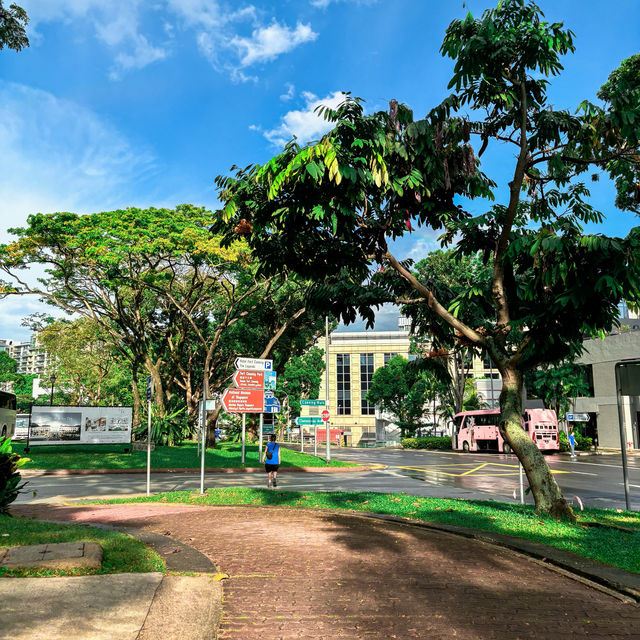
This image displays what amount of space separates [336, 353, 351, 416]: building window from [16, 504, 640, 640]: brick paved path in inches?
3329

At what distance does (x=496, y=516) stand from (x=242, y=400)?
7.98 meters

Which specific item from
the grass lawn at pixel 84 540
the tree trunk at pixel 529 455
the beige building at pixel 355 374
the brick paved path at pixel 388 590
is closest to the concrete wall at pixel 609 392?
the tree trunk at pixel 529 455

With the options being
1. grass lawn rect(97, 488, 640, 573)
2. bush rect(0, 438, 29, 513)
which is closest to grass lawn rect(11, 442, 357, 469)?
grass lawn rect(97, 488, 640, 573)

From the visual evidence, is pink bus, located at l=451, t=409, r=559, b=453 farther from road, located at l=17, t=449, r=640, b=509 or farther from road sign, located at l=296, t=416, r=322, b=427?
road sign, located at l=296, t=416, r=322, b=427

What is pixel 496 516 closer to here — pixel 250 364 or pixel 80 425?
pixel 250 364

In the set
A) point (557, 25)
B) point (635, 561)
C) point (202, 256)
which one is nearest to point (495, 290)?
point (557, 25)

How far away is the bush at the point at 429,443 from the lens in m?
51.1

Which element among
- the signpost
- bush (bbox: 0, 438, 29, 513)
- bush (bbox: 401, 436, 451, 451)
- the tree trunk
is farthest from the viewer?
bush (bbox: 401, 436, 451, 451)

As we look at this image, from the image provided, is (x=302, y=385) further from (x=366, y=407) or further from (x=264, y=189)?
(x=264, y=189)

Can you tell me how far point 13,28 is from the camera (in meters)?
12.5

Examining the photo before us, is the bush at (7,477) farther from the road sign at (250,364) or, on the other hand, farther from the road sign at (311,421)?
the road sign at (311,421)

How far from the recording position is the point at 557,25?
27.8 feet

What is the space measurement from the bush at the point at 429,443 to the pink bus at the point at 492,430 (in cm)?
275

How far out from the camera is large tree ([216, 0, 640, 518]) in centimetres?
811
